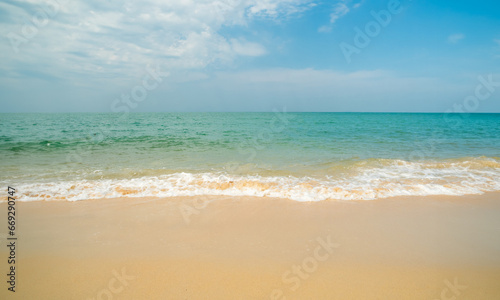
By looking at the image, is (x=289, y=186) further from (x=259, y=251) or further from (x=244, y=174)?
(x=259, y=251)

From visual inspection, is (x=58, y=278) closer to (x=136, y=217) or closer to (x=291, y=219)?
(x=136, y=217)

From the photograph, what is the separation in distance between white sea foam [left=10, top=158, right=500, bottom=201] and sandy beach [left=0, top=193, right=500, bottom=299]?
0.71 metres

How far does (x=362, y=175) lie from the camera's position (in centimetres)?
841

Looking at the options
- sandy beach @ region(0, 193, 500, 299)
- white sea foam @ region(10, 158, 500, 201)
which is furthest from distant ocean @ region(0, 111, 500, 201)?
sandy beach @ region(0, 193, 500, 299)

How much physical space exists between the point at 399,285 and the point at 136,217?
16.7ft

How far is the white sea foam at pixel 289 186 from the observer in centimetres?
650

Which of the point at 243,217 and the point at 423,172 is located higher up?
the point at 423,172

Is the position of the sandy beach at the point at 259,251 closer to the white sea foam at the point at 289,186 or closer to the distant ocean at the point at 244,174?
the white sea foam at the point at 289,186

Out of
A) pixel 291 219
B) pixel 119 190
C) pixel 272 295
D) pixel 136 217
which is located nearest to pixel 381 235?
pixel 291 219

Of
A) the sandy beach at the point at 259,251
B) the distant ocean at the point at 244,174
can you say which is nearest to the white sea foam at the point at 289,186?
the distant ocean at the point at 244,174

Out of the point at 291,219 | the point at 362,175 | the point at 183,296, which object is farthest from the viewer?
the point at 362,175

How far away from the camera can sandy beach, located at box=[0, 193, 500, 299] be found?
3014 millimetres

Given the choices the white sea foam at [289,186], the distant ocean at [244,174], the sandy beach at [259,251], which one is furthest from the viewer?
the distant ocean at [244,174]

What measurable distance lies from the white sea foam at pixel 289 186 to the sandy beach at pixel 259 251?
71 centimetres
